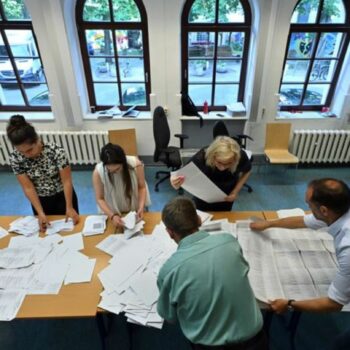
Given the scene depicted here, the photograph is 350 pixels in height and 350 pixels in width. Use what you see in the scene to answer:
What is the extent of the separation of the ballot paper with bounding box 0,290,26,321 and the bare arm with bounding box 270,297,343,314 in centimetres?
132

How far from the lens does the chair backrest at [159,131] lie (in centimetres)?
353

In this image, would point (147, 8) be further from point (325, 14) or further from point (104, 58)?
point (325, 14)

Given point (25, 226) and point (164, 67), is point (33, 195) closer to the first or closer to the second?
point (25, 226)

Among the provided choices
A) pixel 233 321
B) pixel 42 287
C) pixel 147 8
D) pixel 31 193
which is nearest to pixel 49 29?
pixel 147 8

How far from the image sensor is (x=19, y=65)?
393 centimetres

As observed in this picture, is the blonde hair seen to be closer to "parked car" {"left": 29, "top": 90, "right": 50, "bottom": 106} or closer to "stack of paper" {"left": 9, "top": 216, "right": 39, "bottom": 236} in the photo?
"stack of paper" {"left": 9, "top": 216, "right": 39, "bottom": 236}

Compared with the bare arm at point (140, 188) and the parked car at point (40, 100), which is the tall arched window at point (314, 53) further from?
the parked car at point (40, 100)

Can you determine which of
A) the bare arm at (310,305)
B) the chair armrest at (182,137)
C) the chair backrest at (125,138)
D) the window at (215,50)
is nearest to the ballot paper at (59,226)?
the bare arm at (310,305)

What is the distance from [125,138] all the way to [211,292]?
127 inches

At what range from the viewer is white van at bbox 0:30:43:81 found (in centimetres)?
371

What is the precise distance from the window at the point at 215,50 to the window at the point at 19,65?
2113mm

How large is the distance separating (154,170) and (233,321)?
3.40 m

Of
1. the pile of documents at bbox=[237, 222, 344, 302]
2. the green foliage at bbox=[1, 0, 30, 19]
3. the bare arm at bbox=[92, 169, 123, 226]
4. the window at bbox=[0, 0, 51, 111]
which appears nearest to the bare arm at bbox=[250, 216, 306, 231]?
the pile of documents at bbox=[237, 222, 344, 302]

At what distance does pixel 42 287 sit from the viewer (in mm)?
1521
